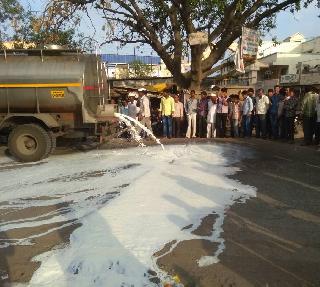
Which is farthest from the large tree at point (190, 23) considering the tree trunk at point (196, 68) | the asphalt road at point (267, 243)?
the asphalt road at point (267, 243)

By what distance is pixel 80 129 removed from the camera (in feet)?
39.3

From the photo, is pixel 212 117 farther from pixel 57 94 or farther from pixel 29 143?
pixel 29 143

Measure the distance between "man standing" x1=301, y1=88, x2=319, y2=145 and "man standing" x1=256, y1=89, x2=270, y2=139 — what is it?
163 centimetres

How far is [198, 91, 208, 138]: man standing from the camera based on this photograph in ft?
53.9

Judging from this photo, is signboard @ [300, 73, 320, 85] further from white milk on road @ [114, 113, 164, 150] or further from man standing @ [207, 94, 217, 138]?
white milk on road @ [114, 113, 164, 150]

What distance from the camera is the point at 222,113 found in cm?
1609

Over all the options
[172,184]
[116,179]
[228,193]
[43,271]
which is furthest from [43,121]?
[43,271]

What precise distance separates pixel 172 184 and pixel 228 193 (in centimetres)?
98

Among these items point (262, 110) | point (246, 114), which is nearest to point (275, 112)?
point (262, 110)

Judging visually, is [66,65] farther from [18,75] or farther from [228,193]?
[228,193]

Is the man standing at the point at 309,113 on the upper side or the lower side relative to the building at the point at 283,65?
lower

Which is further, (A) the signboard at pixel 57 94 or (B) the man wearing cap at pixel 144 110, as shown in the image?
(B) the man wearing cap at pixel 144 110

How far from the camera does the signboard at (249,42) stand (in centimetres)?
1609

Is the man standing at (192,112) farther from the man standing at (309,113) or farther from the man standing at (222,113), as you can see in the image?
the man standing at (309,113)
